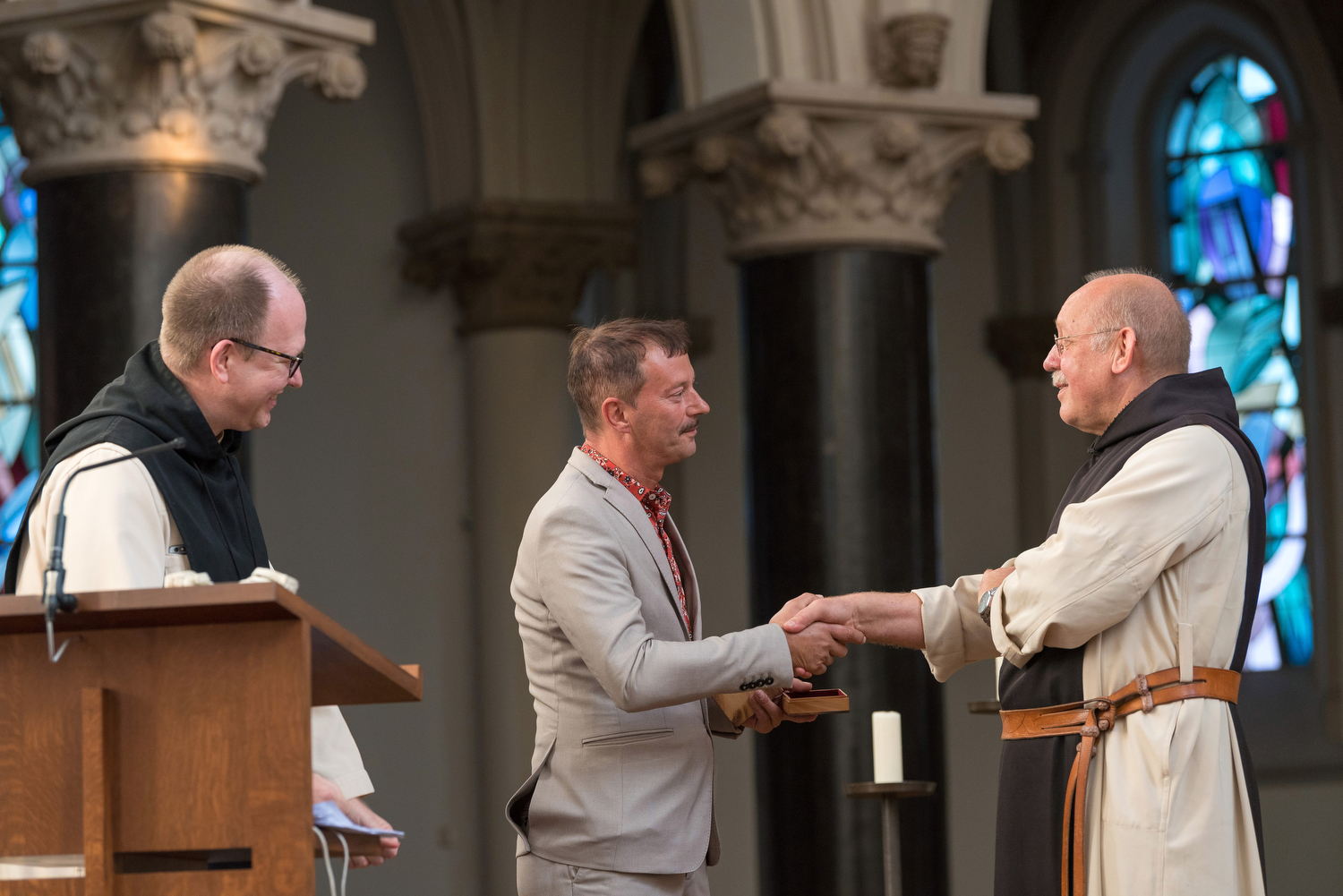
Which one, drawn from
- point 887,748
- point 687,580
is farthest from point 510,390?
point 687,580

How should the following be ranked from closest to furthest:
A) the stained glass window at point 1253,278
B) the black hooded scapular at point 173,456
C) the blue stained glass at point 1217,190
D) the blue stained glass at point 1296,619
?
the black hooded scapular at point 173,456
the blue stained glass at point 1296,619
the stained glass window at point 1253,278
the blue stained glass at point 1217,190

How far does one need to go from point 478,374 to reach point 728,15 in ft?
9.62

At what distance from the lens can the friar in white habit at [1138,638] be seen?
3.32 m

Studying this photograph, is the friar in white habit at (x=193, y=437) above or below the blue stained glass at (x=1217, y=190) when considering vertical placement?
below

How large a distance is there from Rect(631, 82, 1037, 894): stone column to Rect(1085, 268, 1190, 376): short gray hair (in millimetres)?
2626

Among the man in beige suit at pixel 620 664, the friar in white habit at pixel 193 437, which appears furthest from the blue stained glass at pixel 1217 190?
the friar in white habit at pixel 193 437

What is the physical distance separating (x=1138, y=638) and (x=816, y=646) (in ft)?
2.09

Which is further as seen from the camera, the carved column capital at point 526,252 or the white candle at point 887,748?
the carved column capital at point 526,252

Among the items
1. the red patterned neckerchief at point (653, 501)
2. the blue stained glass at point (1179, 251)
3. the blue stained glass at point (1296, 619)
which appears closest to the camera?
the red patterned neckerchief at point (653, 501)

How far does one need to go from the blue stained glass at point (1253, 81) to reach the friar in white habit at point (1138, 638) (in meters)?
7.53

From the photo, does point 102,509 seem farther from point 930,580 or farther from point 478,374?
point 478,374

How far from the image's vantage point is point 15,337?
8828mm

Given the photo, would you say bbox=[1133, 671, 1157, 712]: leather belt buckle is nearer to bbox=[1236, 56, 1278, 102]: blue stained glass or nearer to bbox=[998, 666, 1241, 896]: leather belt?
bbox=[998, 666, 1241, 896]: leather belt

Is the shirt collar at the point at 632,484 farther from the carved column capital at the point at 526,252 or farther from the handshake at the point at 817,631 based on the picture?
the carved column capital at the point at 526,252
